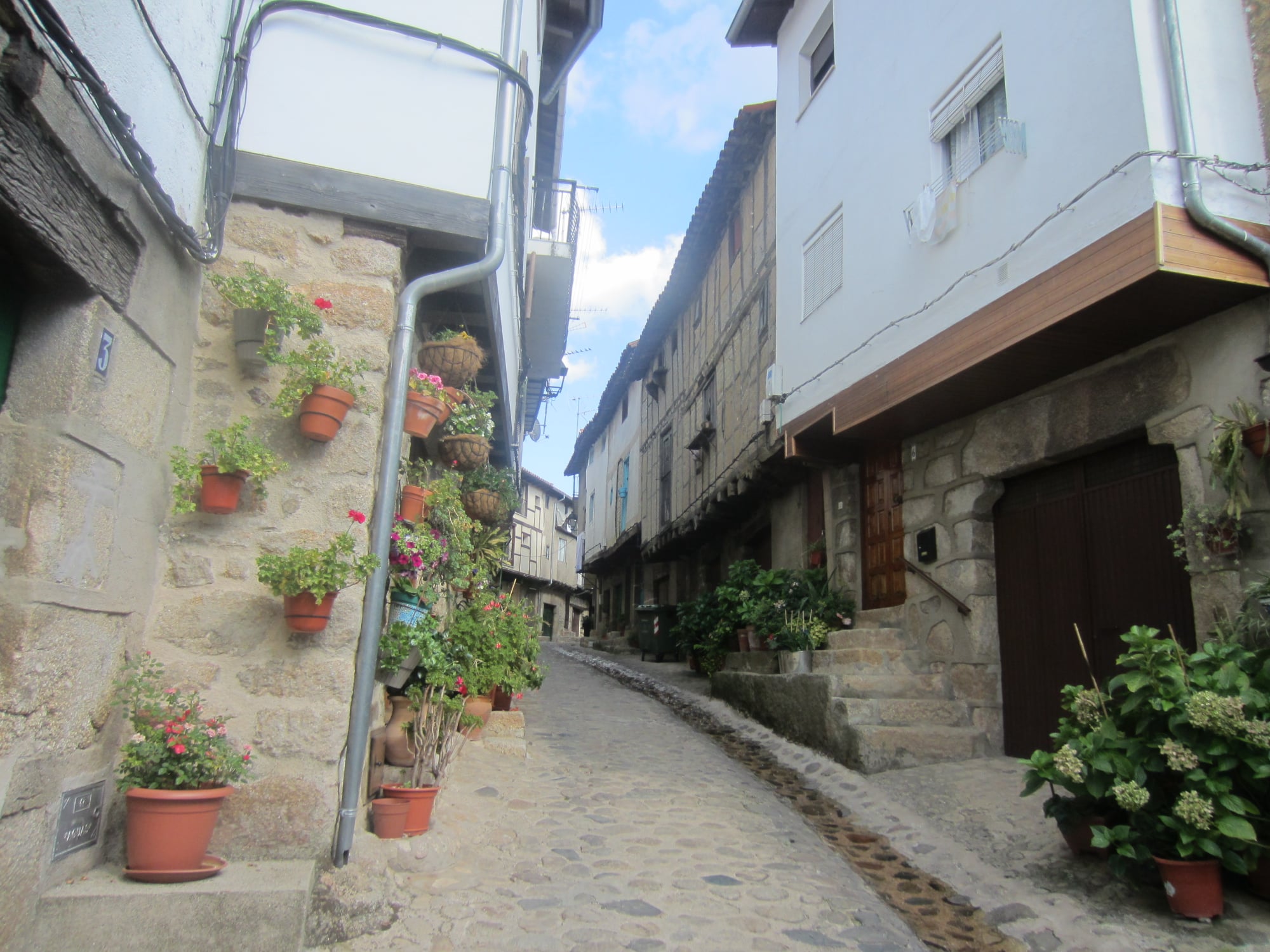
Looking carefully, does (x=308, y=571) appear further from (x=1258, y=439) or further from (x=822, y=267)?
(x=822, y=267)

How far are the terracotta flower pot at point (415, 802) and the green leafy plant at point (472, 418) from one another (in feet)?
6.62

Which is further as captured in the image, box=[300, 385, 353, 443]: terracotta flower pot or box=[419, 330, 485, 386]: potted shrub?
box=[419, 330, 485, 386]: potted shrub

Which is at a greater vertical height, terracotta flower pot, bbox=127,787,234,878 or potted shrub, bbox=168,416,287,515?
potted shrub, bbox=168,416,287,515

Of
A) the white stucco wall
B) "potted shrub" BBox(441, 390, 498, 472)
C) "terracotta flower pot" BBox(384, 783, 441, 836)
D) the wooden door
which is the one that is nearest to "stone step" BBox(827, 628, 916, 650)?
the wooden door

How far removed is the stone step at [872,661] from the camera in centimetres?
689

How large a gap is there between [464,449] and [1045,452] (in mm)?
3832

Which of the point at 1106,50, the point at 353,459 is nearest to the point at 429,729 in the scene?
the point at 353,459

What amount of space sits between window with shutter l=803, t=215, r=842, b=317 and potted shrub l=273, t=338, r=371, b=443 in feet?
18.2

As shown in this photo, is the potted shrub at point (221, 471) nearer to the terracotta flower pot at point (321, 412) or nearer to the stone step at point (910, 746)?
the terracotta flower pot at point (321, 412)

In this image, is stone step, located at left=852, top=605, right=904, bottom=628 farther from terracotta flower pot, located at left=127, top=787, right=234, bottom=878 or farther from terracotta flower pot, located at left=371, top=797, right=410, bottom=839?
terracotta flower pot, located at left=127, top=787, right=234, bottom=878

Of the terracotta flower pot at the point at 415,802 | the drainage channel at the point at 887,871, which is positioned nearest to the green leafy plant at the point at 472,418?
the terracotta flower pot at the point at 415,802

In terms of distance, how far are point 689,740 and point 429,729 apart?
3238mm

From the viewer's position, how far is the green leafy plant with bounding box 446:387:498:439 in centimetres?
510

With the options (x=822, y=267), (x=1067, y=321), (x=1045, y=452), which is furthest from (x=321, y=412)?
(x=822, y=267)
